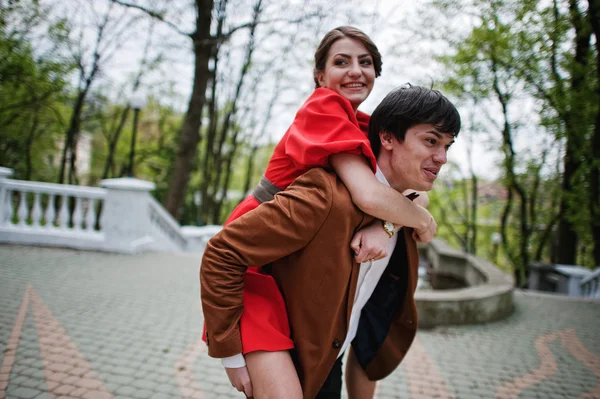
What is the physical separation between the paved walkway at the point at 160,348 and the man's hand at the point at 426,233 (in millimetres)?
2172

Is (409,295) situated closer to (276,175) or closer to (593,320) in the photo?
(276,175)

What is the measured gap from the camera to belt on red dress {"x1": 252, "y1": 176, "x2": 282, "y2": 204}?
1.51 meters

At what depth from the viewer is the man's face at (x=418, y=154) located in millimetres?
1417

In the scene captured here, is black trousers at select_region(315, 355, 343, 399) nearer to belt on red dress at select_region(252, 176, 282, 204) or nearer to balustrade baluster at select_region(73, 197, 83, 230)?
belt on red dress at select_region(252, 176, 282, 204)

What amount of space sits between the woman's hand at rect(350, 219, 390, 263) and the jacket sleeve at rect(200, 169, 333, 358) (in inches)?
8.2

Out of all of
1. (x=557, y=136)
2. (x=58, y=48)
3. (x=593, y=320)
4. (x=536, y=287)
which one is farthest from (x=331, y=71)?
(x=58, y=48)

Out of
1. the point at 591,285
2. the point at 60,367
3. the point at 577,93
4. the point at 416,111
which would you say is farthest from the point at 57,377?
the point at 591,285

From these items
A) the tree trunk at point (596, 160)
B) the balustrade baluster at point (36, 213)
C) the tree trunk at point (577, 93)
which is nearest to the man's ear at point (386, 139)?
the balustrade baluster at point (36, 213)

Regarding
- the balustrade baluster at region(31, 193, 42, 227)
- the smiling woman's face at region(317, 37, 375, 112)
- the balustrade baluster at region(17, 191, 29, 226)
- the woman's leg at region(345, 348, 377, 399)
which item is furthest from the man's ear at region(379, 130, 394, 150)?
the balustrade baluster at region(17, 191, 29, 226)

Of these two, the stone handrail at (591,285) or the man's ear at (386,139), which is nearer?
the man's ear at (386,139)

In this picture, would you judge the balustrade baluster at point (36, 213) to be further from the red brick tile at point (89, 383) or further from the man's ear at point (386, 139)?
the man's ear at point (386, 139)

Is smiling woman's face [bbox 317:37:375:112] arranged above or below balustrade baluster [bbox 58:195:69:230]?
above

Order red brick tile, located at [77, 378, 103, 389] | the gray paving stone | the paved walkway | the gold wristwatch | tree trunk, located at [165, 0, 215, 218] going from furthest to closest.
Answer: tree trunk, located at [165, 0, 215, 218]
the paved walkway
red brick tile, located at [77, 378, 103, 389]
the gray paving stone
the gold wristwatch

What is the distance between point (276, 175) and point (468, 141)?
45.5 ft
